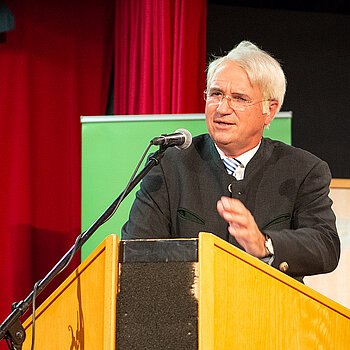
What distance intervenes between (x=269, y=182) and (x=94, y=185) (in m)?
1.20

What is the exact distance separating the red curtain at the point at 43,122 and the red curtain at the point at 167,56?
0.39 metres

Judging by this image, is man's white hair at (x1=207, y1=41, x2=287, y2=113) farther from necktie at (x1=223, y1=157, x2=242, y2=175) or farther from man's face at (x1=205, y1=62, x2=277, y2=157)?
necktie at (x1=223, y1=157, x2=242, y2=175)

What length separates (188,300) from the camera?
3.79 ft

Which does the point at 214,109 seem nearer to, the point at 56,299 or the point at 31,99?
the point at 56,299

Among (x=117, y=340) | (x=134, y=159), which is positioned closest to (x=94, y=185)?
(x=134, y=159)

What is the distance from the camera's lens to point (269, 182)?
2094 mm

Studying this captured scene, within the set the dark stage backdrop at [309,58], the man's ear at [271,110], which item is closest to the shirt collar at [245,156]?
the man's ear at [271,110]

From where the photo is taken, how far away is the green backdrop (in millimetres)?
2949

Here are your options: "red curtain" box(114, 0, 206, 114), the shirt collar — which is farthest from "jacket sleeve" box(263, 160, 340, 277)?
"red curtain" box(114, 0, 206, 114)

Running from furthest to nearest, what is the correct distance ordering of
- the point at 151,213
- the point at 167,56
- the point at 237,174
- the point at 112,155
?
the point at 167,56
the point at 112,155
the point at 237,174
the point at 151,213

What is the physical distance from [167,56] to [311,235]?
2039mm

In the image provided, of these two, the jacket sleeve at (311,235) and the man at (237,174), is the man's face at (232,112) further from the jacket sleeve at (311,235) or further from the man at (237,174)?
the jacket sleeve at (311,235)

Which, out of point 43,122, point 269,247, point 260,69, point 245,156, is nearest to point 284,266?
point 269,247

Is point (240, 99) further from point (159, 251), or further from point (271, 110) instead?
point (159, 251)
